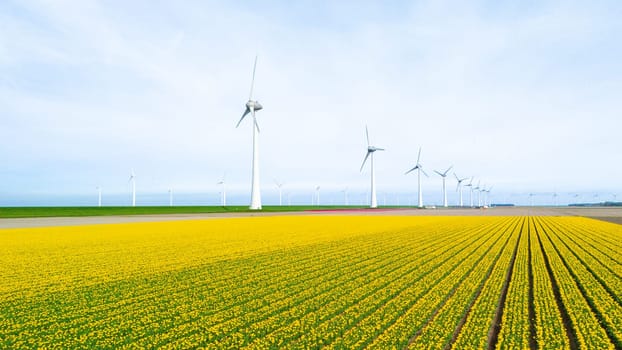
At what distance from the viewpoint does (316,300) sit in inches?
465

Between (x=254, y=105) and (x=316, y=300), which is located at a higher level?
(x=254, y=105)

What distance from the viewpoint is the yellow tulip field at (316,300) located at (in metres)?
8.72

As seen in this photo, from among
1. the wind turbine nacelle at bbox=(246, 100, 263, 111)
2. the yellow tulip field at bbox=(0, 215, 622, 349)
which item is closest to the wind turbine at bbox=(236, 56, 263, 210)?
the wind turbine nacelle at bbox=(246, 100, 263, 111)

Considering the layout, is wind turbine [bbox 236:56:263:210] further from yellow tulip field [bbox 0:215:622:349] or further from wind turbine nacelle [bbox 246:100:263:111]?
yellow tulip field [bbox 0:215:622:349]

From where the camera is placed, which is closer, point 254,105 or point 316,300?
point 316,300

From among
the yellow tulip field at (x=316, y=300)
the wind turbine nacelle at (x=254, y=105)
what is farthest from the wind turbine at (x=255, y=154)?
the yellow tulip field at (x=316, y=300)

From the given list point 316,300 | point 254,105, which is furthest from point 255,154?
point 316,300

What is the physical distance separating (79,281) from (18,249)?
14.8 m

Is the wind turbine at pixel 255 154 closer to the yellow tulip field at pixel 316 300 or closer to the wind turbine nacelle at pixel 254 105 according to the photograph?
the wind turbine nacelle at pixel 254 105

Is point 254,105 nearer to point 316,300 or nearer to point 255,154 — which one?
point 255,154

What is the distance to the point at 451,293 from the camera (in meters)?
12.6

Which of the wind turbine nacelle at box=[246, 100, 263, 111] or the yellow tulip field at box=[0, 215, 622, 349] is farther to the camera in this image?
the wind turbine nacelle at box=[246, 100, 263, 111]

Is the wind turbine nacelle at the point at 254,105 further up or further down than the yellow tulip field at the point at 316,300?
further up

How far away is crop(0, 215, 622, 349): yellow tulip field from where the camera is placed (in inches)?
343
